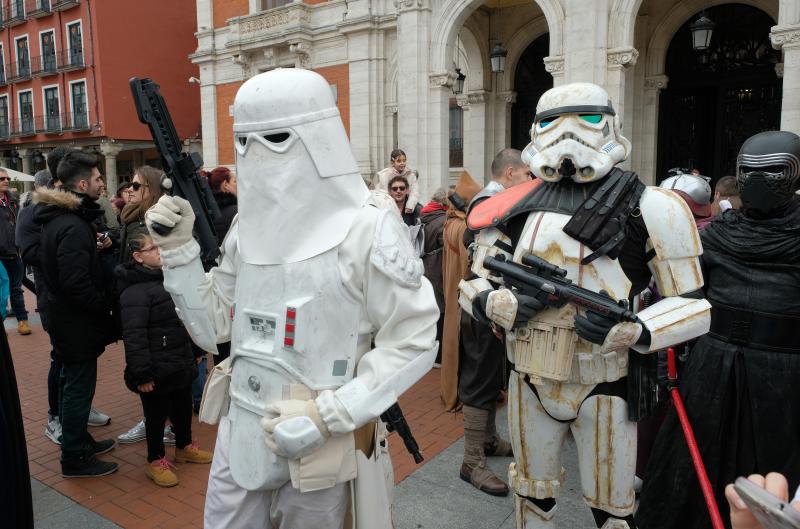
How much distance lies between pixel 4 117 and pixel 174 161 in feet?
125

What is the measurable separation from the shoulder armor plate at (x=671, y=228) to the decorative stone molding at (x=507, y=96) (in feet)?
41.0

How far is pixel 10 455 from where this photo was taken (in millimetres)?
1497

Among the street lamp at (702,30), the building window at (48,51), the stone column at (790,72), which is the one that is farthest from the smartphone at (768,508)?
the building window at (48,51)

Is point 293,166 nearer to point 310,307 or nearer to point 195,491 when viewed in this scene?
point 310,307

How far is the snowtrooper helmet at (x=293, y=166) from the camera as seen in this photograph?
1.77 meters

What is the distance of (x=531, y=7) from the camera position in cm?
1348

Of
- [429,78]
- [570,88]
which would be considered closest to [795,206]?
[570,88]

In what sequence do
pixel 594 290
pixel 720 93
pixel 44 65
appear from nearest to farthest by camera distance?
pixel 594 290
pixel 720 93
pixel 44 65

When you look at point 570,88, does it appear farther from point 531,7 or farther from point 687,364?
point 531,7

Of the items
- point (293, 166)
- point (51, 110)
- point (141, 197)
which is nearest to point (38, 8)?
point (51, 110)

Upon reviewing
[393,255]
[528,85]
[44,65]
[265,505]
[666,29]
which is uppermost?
[44,65]

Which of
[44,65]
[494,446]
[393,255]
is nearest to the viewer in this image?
[393,255]

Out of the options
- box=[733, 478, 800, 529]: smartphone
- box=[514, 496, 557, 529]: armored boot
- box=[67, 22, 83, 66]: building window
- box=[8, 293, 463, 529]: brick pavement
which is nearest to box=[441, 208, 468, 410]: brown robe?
box=[8, 293, 463, 529]: brick pavement

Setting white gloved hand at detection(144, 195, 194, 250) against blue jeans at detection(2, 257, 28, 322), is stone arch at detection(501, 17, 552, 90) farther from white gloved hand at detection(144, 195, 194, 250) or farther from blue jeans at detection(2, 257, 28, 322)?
white gloved hand at detection(144, 195, 194, 250)
